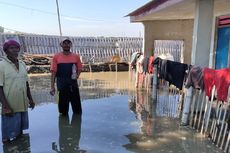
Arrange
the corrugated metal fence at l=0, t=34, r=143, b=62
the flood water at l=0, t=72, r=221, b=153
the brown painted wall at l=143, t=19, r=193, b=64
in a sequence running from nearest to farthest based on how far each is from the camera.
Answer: the flood water at l=0, t=72, r=221, b=153
the brown painted wall at l=143, t=19, r=193, b=64
the corrugated metal fence at l=0, t=34, r=143, b=62

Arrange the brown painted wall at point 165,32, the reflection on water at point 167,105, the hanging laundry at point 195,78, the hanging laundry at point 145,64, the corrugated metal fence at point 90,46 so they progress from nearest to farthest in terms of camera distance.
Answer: the hanging laundry at point 195,78 < the reflection on water at point 167,105 < the hanging laundry at point 145,64 < the brown painted wall at point 165,32 < the corrugated metal fence at point 90,46

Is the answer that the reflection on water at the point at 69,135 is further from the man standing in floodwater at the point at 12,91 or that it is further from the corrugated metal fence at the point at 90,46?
the corrugated metal fence at the point at 90,46

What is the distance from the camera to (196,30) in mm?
7652

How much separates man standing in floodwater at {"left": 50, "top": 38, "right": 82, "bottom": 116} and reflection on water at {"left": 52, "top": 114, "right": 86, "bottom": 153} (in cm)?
49

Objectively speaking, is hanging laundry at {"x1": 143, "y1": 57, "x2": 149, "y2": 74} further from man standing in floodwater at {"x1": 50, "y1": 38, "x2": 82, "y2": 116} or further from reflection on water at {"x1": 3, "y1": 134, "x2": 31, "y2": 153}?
reflection on water at {"x1": 3, "y1": 134, "x2": 31, "y2": 153}

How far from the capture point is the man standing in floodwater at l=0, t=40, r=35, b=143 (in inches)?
212

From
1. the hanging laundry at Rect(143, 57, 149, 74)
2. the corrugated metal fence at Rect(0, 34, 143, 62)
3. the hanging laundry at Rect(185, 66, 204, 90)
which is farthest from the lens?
the corrugated metal fence at Rect(0, 34, 143, 62)

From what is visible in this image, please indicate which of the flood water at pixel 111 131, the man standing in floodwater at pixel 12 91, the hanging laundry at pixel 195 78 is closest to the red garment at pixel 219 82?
the hanging laundry at pixel 195 78

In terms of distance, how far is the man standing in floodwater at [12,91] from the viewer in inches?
212

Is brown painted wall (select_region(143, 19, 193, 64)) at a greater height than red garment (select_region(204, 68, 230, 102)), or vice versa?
brown painted wall (select_region(143, 19, 193, 64))

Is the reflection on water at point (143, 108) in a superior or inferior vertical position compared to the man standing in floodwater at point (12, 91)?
inferior

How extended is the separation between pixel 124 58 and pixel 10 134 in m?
17.8

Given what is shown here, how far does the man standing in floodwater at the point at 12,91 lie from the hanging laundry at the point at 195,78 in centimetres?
333

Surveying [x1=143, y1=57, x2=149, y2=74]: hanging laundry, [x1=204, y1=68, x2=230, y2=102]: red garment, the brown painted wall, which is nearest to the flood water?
[x1=204, y1=68, x2=230, y2=102]: red garment
